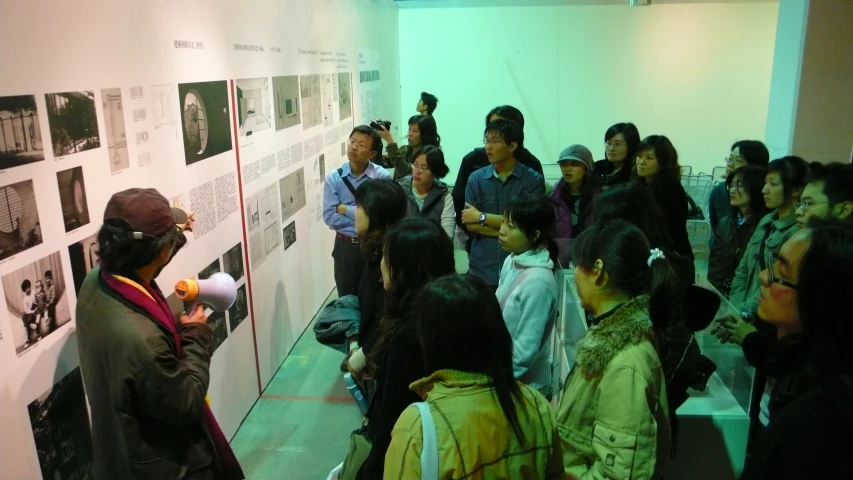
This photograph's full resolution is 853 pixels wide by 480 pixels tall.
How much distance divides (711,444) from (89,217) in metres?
2.53

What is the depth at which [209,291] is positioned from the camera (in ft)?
6.84

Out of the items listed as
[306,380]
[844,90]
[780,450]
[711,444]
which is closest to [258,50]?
[306,380]

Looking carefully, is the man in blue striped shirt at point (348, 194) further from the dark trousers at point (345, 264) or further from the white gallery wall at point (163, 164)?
the white gallery wall at point (163, 164)

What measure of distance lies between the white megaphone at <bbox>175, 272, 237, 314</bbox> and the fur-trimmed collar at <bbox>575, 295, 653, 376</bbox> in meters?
1.21

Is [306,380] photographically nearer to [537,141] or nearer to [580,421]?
[580,421]

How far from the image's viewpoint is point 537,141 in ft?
30.3

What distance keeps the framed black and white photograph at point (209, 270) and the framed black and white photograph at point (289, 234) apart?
3.45 feet

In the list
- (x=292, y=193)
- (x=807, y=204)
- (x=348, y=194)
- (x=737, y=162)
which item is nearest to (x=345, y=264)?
(x=348, y=194)

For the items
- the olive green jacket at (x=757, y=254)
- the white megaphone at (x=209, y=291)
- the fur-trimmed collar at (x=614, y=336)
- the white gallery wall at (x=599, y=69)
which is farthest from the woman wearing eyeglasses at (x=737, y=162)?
the white gallery wall at (x=599, y=69)

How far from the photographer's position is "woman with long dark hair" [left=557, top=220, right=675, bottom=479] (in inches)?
57.9

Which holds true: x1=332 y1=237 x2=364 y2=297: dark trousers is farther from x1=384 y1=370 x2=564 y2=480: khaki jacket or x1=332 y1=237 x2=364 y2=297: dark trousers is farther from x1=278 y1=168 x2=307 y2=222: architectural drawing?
x1=384 y1=370 x2=564 y2=480: khaki jacket

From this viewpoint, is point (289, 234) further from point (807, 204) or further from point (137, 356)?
point (807, 204)

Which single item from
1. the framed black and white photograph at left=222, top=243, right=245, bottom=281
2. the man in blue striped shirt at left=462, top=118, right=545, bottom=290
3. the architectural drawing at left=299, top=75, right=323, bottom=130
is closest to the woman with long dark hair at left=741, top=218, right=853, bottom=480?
the man in blue striped shirt at left=462, top=118, right=545, bottom=290

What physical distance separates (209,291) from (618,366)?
4.46 feet
